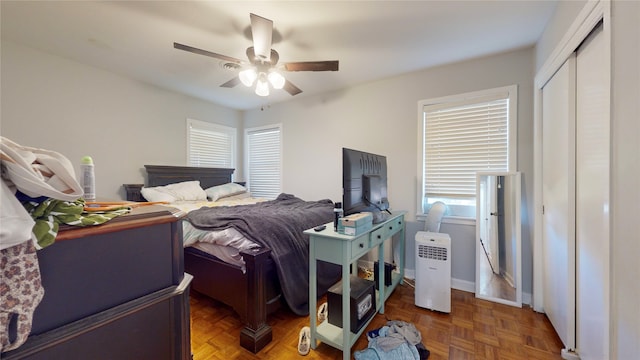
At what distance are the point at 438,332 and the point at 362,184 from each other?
1265mm

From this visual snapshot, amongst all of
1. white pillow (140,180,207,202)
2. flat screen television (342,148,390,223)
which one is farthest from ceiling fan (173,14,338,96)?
white pillow (140,180,207,202)

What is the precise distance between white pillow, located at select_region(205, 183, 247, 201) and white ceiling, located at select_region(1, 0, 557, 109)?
5.38 ft

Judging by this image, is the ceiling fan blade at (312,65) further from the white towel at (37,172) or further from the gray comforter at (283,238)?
the white towel at (37,172)

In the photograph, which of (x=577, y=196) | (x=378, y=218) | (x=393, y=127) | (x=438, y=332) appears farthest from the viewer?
(x=393, y=127)

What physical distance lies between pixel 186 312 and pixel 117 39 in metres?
2.55

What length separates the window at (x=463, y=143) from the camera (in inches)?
94.5

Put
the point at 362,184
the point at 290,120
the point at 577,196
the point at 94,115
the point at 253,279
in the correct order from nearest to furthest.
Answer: the point at 577,196, the point at 253,279, the point at 362,184, the point at 94,115, the point at 290,120

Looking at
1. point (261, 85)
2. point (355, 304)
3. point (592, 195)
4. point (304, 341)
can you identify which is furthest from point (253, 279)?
point (592, 195)

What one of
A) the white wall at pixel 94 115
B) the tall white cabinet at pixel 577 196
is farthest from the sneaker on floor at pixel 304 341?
the white wall at pixel 94 115

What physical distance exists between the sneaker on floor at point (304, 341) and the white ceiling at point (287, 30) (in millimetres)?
2382

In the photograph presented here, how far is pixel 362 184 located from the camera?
1.96 metres

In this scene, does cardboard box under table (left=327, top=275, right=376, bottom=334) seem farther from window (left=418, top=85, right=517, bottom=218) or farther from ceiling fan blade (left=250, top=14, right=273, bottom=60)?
ceiling fan blade (left=250, top=14, right=273, bottom=60)

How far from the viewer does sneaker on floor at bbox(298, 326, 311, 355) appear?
5.34 feet

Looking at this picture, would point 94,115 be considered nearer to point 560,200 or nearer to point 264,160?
point 264,160
